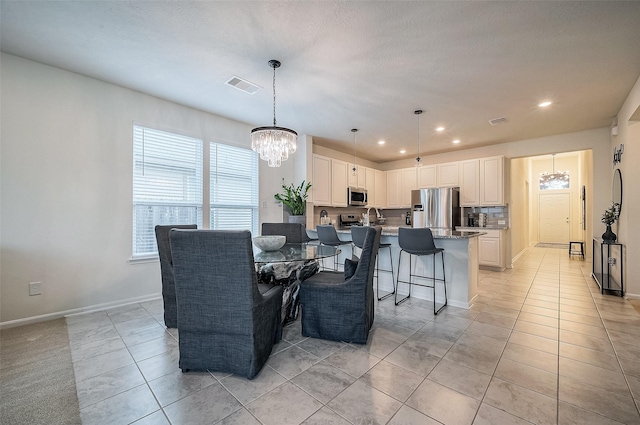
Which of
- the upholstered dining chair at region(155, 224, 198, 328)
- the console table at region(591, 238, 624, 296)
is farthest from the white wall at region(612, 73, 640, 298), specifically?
the upholstered dining chair at region(155, 224, 198, 328)

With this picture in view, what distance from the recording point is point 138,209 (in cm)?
Answer: 347

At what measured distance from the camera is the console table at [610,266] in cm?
364

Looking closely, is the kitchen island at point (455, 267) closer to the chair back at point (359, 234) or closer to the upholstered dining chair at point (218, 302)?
the chair back at point (359, 234)

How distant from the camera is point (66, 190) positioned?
293 centimetres

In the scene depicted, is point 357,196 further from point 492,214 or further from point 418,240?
point 418,240

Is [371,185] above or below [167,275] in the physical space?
above

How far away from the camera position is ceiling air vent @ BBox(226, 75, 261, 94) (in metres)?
3.05

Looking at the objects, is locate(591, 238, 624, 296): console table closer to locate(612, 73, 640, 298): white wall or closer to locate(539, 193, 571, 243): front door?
locate(612, 73, 640, 298): white wall

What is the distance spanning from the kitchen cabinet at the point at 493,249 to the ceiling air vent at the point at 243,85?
16.7 ft

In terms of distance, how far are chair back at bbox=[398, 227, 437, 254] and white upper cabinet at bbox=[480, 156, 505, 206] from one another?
11.1 ft

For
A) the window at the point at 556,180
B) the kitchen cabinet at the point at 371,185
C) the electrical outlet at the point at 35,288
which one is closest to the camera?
the electrical outlet at the point at 35,288

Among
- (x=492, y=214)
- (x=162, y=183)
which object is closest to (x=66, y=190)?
(x=162, y=183)

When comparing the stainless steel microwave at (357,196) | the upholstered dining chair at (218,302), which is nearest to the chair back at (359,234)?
the upholstered dining chair at (218,302)

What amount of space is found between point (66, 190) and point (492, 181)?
22.6ft
